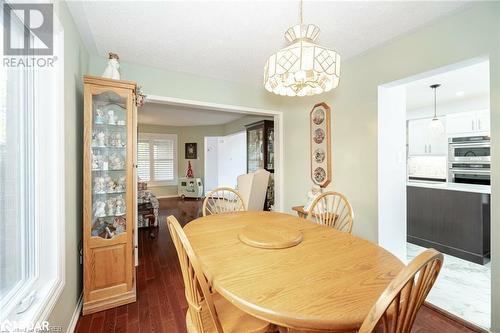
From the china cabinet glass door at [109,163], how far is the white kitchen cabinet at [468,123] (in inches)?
232

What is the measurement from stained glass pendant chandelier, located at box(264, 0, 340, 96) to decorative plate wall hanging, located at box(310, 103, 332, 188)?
1.51 meters

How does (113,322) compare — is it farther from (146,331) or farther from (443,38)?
(443,38)

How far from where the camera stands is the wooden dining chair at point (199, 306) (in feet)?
2.96

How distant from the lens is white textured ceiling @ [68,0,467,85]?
5.61 ft

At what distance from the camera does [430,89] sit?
381 centimetres

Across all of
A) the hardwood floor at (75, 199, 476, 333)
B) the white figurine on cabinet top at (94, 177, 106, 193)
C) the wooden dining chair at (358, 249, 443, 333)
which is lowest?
the hardwood floor at (75, 199, 476, 333)

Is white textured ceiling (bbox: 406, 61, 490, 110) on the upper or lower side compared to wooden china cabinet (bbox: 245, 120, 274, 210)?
upper

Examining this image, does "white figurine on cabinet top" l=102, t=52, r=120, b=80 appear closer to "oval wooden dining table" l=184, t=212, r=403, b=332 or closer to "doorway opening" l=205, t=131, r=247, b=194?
"oval wooden dining table" l=184, t=212, r=403, b=332

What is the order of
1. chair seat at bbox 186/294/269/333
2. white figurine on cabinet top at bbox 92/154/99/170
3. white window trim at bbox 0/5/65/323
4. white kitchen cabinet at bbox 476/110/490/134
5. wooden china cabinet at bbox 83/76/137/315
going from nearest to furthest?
1. chair seat at bbox 186/294/269/333
2. white window trim at bbox 0/5/65/323
3. wooden china cabinet at bbox 83/76/137/315
4. white figurine on cabinet top at bbox 92/154/99/170
5. white kitchen cabinet at bbox 476/110/490/134

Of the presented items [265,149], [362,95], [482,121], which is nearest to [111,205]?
[362,95]

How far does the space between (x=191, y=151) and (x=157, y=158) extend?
1.13m

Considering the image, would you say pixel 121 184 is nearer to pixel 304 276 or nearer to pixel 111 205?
pixel 111 205

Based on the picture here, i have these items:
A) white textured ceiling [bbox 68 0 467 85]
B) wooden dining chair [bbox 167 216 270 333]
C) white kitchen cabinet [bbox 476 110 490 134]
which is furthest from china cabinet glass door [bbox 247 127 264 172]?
white kitchen cabinet [bbox 476 110 490 134]

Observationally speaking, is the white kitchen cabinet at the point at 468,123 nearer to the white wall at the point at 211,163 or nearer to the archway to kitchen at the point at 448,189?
the archway to kitchen at the point at 448,189
